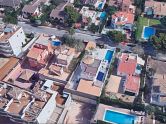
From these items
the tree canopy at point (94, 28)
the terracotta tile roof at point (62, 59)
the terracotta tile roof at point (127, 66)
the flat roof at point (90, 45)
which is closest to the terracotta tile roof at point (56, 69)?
the terracotta tile roof at point (62, 59)

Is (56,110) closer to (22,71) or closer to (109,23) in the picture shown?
(22,71)

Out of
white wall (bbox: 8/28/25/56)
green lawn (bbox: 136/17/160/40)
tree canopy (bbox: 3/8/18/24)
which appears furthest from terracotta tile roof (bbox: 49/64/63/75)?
green lawn (bbox: 136/17/160/40)

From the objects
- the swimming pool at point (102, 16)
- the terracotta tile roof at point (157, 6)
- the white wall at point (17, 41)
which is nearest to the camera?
the white wall at point (17, 41)

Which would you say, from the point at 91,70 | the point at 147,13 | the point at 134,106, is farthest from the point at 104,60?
the point at 147,13

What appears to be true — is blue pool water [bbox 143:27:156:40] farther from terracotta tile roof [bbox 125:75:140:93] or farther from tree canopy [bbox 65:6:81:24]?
tree canopy [bbox 65:6:81:24]

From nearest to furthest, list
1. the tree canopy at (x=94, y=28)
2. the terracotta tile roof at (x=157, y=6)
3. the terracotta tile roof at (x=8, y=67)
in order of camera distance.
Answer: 1. the terracotta tile roof at (x=8, y=67)
2. the tree canopy at (x=94, y=28)
3. the terracotta tile roof at (x=157, y=6)

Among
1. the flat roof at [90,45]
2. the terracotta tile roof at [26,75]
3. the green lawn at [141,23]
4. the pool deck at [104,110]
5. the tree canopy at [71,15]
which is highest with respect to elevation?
the tree canopy at [71,15]

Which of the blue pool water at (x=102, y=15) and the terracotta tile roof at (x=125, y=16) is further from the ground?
the terracotta tile roof at (x=125, y=16)

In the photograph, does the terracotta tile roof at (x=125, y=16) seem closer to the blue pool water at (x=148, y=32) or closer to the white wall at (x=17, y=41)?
the blue pool water at (x=148, y=32)
